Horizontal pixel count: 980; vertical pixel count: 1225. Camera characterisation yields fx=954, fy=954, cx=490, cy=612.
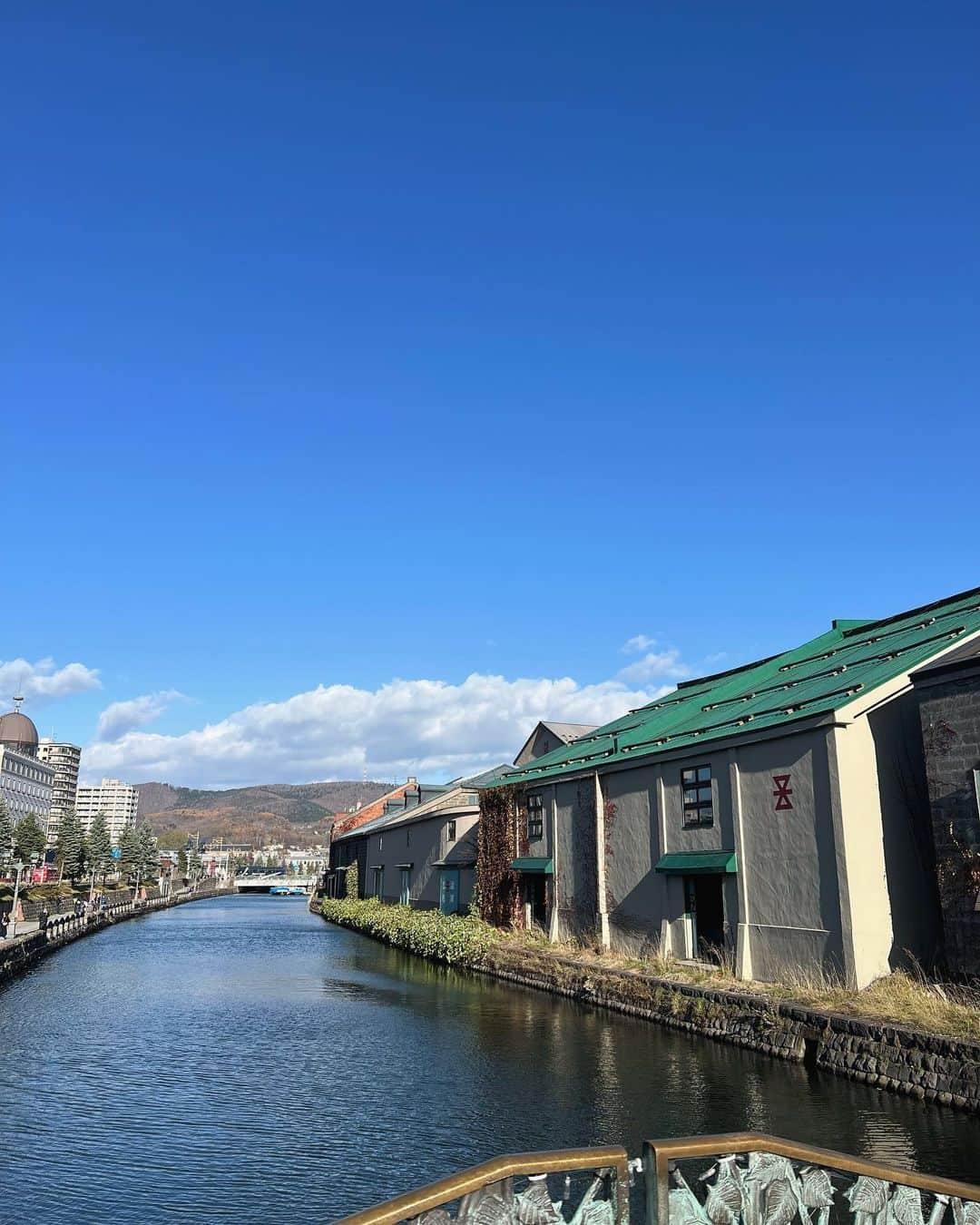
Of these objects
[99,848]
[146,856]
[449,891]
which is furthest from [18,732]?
[449,891]

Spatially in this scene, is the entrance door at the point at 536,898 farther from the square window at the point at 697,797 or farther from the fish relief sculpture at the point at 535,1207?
the fish relief sculpture at the point at 535,1207

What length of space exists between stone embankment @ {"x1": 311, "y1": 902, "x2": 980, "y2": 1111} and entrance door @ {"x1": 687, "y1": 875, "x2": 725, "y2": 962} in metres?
2.18

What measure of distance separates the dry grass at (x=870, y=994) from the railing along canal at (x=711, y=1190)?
11617 millimetres

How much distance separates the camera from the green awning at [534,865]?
3484 cm

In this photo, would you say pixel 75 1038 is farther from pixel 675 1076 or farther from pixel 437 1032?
pixel 675 1076

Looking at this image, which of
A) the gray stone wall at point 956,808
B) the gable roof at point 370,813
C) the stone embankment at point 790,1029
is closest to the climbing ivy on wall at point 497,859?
the stone embankment at point 790,1029

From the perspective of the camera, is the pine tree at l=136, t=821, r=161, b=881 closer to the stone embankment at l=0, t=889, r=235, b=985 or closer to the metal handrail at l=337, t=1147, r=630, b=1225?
the stone embankment at l=0, t=889, r=235, b=985

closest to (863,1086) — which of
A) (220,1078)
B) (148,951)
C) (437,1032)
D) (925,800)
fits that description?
(925,800)

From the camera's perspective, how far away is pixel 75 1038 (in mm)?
21453

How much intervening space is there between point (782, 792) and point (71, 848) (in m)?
88.7

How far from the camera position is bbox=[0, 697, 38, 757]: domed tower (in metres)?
165

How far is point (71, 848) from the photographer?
94.6 metres

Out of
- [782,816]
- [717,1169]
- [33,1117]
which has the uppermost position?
[782,816]

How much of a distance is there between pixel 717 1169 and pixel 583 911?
92.9 ft
